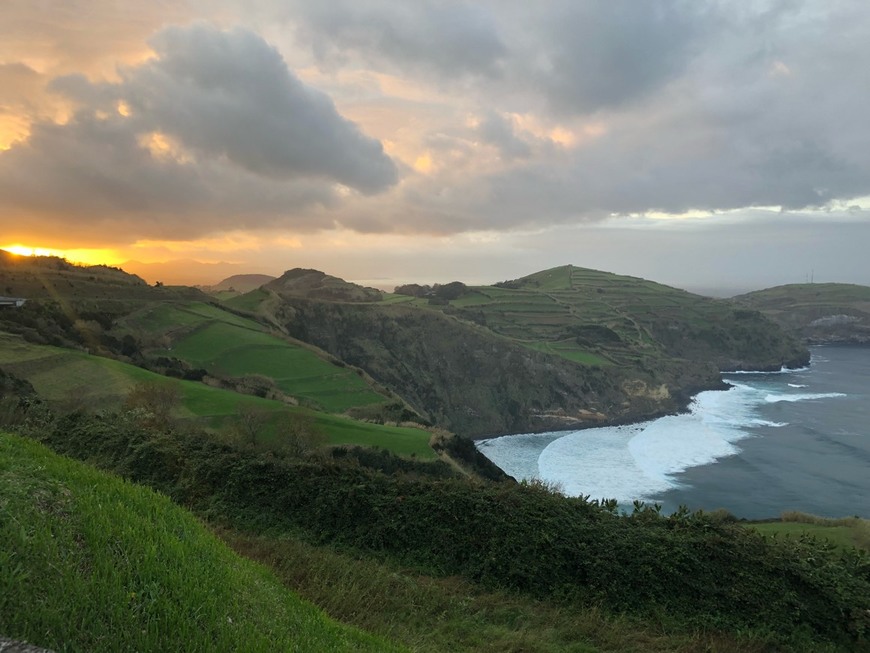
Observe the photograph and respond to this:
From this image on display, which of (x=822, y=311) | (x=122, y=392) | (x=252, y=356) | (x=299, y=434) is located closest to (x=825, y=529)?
(x=299, y=434)

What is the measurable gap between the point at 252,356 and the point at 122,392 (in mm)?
22477

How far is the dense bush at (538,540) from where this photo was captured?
966 centimetres

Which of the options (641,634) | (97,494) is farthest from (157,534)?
(641,634)

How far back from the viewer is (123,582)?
4.18 metres

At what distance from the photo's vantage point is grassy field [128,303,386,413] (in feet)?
154

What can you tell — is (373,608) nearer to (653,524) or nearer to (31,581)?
(31,581)

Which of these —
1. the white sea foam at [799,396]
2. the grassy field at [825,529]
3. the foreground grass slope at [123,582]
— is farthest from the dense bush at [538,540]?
the white sea foam at [799,396]

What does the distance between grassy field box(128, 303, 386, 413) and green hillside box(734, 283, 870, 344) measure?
497 ft

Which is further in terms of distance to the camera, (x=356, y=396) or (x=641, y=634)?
(x=356, y=396)

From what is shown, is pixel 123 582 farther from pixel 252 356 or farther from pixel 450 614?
pixel 252 356

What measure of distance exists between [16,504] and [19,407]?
55.4ft

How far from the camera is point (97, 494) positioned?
220 inches

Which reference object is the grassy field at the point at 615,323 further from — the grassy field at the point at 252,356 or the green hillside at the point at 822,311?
the grassy field at the point at 252,356

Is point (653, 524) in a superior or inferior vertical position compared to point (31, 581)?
inferior
